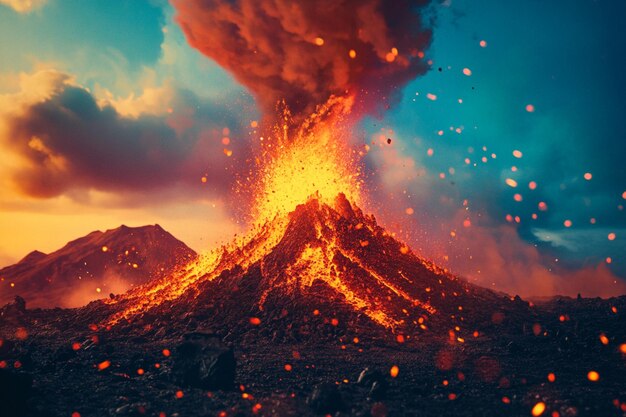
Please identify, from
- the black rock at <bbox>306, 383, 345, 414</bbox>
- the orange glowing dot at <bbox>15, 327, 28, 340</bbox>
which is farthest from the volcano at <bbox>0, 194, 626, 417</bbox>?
the orange glowing dot at <bbox>15, 327, 28, 340</bbox>

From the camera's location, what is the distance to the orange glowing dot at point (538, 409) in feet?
42.4

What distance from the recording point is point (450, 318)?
94.2 feet

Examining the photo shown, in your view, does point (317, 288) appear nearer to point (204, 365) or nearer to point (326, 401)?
point (204, 365)

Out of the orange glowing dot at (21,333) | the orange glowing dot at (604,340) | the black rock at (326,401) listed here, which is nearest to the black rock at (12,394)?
the black rock at (326,401)

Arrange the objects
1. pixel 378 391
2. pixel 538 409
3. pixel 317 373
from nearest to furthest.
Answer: pixel 538 409, pixel 378 391, pixel 317 373

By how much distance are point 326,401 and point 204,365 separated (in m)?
5.21

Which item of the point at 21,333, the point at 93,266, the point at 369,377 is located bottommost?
the point at 21,333

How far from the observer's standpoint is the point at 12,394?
12898 millimetres

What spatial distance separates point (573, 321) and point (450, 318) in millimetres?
10639

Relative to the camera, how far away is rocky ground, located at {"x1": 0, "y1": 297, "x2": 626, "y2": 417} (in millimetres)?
13492

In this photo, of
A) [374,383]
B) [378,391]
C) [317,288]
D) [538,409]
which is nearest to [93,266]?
[317,288]

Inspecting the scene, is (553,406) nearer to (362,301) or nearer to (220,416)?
(220,416)

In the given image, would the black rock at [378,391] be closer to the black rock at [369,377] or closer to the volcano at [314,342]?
the volcano at [314,342]

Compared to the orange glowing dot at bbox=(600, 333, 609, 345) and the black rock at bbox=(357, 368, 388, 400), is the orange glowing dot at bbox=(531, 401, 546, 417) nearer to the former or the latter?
the black rock at bbox=(357, 368, 388, 400)
